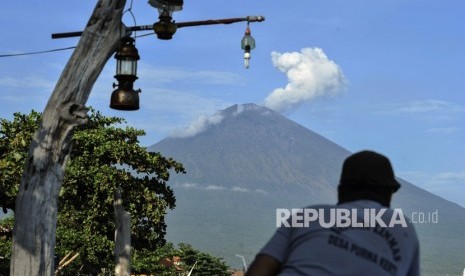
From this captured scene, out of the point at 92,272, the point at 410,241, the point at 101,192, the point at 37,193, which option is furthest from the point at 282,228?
the point at 92,272

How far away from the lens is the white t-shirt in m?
3.72

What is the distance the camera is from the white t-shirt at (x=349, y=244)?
3.72 m

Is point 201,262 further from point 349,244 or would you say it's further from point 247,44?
point 349,244

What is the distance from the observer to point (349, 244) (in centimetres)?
376

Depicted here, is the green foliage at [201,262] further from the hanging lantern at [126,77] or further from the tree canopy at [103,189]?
the hanging lantern at [126,77]

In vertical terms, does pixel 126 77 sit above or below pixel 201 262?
above

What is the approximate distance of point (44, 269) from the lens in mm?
9898

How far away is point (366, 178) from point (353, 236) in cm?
31

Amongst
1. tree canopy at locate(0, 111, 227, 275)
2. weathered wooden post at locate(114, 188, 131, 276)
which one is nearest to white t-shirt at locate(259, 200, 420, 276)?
weathered wooden post at locate(114, 188, 131, 276)

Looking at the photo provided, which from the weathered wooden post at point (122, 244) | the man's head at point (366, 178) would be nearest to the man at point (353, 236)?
the man's head at point (366, 178)

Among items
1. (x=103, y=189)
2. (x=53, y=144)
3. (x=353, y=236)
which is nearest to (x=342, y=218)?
(x=353, y=236)

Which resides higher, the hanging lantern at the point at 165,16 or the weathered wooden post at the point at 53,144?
the hanging lantern at the point at 165,16

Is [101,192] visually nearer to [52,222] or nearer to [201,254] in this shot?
[52,222]

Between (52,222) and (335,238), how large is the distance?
6.67m
